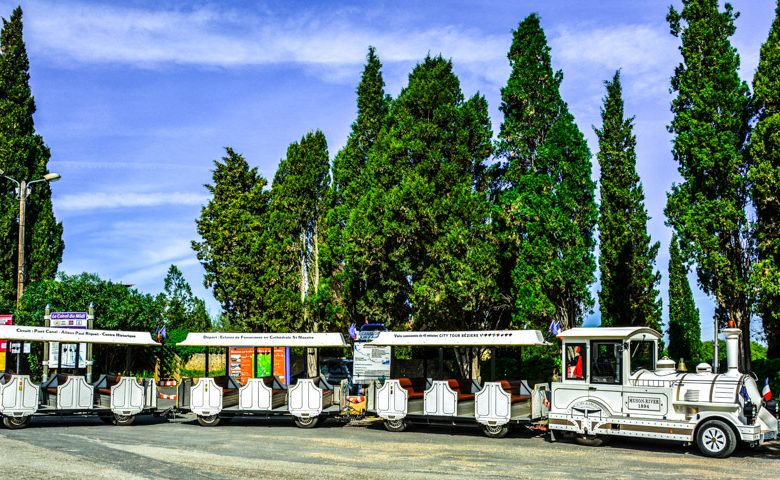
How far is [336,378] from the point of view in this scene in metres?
31.6

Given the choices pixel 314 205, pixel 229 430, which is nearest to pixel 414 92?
pixel 314 205

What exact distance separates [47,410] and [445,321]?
13.3m

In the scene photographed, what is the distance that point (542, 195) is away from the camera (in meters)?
25.9

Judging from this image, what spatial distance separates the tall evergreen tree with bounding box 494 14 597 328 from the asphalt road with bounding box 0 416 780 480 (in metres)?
6.86

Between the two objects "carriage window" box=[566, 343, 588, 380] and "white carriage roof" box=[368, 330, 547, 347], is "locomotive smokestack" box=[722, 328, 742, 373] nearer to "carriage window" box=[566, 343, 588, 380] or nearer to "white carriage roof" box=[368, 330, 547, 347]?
"carriage window" box=[566, 343, 588, 380]

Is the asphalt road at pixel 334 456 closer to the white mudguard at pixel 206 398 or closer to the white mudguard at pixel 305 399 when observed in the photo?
the white mudguard at pixel 305 399

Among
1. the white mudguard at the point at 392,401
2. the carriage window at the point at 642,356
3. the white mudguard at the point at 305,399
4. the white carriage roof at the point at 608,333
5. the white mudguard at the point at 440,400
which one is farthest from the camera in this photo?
the white mudguard at the point at 305,399

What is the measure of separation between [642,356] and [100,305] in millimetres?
25837

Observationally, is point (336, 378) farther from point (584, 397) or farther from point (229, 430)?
point (584, 397)

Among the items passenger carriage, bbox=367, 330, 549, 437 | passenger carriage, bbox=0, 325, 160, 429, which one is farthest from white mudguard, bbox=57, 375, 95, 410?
passenger carriage, bbox=367, 330, 549, 437

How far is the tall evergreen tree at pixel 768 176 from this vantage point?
20422 mm

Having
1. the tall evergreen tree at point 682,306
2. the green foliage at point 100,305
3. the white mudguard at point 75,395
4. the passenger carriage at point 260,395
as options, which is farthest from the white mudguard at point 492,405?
the tall evergreen tree at point 682,306

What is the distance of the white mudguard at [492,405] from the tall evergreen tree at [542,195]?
696 centimetres

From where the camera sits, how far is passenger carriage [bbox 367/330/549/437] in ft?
61.4
